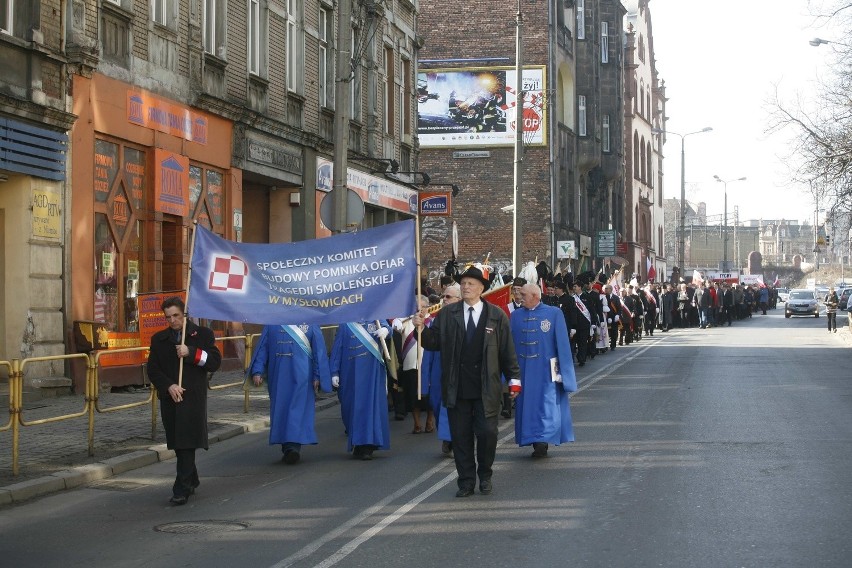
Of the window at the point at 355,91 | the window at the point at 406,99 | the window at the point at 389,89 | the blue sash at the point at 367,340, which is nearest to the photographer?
the blue sash at the point at 367,340

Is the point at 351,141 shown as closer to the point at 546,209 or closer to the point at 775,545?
the point at 546,209

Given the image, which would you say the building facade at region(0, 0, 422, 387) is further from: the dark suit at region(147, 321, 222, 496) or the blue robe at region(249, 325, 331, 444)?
the dark suit at region(147, 321, 222, 496)

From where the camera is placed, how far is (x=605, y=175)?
209 feet

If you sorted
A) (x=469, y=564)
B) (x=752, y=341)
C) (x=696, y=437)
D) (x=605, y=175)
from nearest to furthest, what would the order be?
(x=469, y=564)
(x=696, y=437)
(x=752, y=341)
(x=605, y=175)

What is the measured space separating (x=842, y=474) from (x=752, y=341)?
2769 cm

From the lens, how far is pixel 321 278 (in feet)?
40.4

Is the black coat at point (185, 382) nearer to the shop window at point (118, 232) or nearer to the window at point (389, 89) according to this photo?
the shop window at point (118, 232)

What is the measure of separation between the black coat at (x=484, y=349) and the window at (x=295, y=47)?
16.6 meters

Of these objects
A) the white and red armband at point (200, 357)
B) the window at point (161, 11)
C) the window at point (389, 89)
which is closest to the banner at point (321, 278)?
the white and red armband at point (200, 357)

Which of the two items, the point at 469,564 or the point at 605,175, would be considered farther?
the point at 605,175

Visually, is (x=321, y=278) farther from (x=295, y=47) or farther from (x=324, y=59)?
(x=324, y=59)

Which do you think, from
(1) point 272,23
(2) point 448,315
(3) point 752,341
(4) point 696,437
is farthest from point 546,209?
(2) point 448,315

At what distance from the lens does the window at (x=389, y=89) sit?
34.2m

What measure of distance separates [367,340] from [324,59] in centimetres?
1648
